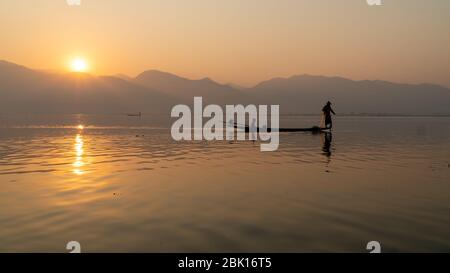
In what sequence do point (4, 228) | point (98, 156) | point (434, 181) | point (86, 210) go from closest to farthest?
point (4, 228) < point (86, 210) < point (434, 181) < point (98, 156)

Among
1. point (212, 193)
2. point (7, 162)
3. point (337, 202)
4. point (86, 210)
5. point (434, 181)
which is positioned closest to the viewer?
point (86, 210)

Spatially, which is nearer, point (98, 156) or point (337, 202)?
point (337, 202)

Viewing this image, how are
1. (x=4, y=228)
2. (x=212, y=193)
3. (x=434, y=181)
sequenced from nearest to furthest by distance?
1. (x=4, y=228)
2. (x=212, y=193)
3. (x=434, y=181)

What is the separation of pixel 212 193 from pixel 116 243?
619 centimetres

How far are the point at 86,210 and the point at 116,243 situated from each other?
349 centimetres

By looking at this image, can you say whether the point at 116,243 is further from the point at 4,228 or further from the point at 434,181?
the point at 434,181

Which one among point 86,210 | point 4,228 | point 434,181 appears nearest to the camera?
point 4,228
